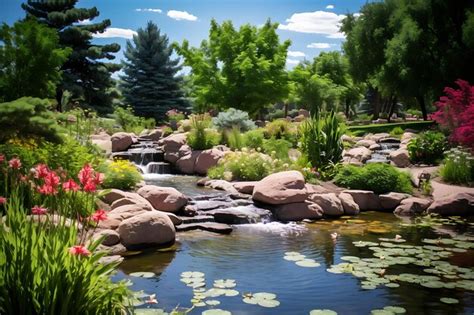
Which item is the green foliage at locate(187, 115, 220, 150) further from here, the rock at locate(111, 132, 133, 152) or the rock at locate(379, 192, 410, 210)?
the rock at locate(379, 192, 410, 210)

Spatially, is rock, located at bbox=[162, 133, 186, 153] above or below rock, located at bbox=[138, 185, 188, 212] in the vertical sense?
above

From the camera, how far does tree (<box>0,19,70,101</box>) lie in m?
6.96

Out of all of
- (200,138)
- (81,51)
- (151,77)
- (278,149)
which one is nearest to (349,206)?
(278,149)

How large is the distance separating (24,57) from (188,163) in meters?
8.05

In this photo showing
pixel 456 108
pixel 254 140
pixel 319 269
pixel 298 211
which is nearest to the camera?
pixel 319 269

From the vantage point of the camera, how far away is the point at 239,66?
75.2ft

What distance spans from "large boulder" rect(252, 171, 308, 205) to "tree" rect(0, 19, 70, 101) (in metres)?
4.67

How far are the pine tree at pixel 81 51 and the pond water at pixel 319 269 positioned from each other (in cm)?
1761

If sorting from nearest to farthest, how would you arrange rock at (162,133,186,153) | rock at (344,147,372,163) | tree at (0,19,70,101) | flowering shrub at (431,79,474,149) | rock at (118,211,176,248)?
rock at (118,211,176,248)
tree at (0,19,70,101)
flowering shrub at (431,79,474,149)
rock at (344,147,372,163)
rock at (162,133,186,153)

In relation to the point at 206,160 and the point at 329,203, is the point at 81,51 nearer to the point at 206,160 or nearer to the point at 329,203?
the point at 206,160

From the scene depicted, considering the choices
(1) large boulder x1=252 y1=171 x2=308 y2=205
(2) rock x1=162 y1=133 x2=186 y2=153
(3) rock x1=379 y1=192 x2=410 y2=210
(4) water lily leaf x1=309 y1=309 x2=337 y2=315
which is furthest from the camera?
(2) rock x1=162 y1=133 x2=186 y2=153

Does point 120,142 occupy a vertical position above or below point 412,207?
above

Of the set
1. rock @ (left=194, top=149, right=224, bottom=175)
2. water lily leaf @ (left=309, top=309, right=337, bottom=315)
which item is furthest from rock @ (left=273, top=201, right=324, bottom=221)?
rock @ (left=194, top=149, right=224, bottom=175)

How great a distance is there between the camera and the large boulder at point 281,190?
8.89 m
